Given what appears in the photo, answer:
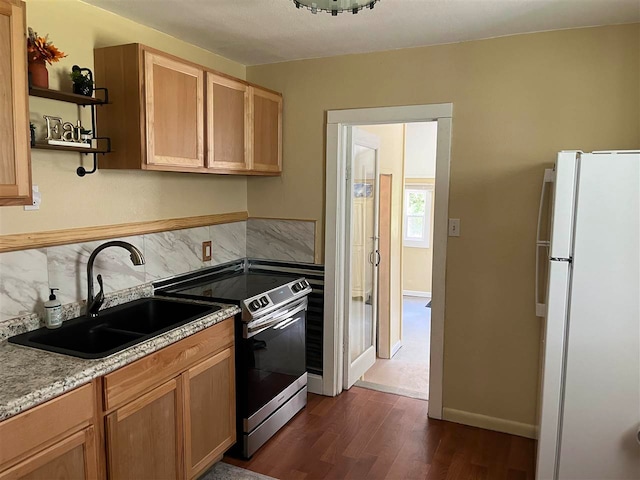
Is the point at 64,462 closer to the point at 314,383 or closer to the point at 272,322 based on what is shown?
the point at 272,322

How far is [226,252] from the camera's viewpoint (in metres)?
3.55

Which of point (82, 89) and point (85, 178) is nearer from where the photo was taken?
point (82, 89)

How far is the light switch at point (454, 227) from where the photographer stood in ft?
10.1

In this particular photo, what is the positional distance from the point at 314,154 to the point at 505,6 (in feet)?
5.00

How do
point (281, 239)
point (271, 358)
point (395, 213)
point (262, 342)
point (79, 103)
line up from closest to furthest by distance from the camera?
point (79, 103), point (262, 342), point (271, 358), point (281, 239), point (395, 213)

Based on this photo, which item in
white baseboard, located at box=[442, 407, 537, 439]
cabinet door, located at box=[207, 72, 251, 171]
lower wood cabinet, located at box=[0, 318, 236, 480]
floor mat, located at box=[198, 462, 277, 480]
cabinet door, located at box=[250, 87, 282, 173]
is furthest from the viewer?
cabinet door, located at box=[250, 87, 282, 173]

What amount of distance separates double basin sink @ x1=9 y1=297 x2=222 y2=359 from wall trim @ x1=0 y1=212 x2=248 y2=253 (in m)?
0.38

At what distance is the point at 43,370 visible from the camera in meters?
1.78

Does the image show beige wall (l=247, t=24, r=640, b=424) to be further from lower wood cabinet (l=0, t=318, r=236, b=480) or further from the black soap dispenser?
the black soap dispenser

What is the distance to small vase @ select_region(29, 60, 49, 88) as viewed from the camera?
2.08m

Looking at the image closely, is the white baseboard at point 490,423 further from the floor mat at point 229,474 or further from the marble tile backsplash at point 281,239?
the marble tile backsplash at point 281,239

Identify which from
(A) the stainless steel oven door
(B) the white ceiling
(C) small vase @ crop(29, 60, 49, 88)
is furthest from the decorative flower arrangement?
(A) the stainless steel oven door

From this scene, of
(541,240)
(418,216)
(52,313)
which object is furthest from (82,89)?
(418,216)

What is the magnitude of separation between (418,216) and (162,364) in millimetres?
5871
